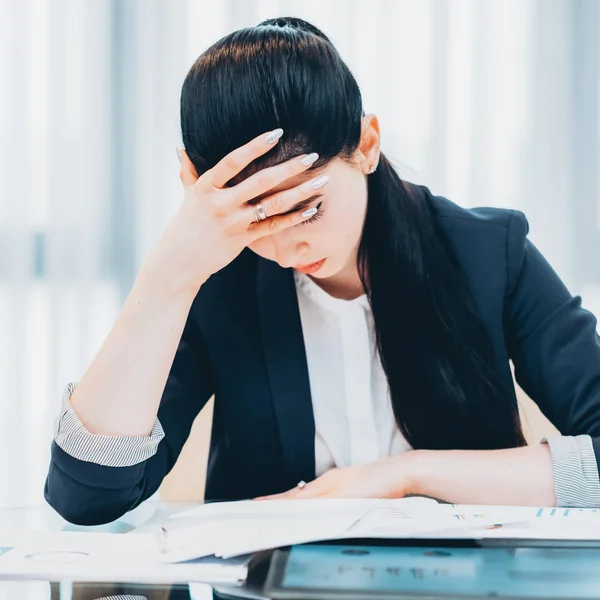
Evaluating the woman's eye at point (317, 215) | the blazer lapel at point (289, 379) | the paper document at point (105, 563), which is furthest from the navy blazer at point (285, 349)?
the paper document at point (105, 563)

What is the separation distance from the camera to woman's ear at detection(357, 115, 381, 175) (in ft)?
3.09

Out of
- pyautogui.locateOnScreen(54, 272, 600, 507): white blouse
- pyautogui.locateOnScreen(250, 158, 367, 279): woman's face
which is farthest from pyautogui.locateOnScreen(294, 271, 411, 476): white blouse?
pyautogui.locateOnScreen(250, 158, 367, 279): woman's face

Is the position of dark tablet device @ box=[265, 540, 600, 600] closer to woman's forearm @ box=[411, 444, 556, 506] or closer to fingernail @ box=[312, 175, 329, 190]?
woman's forearm @ box=[411, 444, 556, 506]

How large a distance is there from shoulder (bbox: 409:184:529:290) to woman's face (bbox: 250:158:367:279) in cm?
20

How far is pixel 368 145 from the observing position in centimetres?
96

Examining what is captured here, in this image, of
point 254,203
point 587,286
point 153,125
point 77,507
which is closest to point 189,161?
point 254,203

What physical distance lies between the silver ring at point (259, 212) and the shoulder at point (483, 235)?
33 cm

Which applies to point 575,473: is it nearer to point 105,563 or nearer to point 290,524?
point 290,524

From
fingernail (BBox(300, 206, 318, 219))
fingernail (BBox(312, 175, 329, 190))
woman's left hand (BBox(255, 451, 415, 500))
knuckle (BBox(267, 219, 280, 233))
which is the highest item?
fingernail (BBox(312, 175, 329, 190))

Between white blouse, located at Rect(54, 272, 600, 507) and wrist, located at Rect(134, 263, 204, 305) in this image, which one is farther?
Answer: white blouse, located at Rect(54, 272, 600, 507)

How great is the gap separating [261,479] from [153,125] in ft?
4.70

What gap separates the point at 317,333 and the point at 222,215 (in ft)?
0.98

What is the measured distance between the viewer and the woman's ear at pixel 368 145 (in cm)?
94

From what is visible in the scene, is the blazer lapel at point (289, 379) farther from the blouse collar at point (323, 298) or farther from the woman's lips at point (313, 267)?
the woman's lips at point (313, 267)
